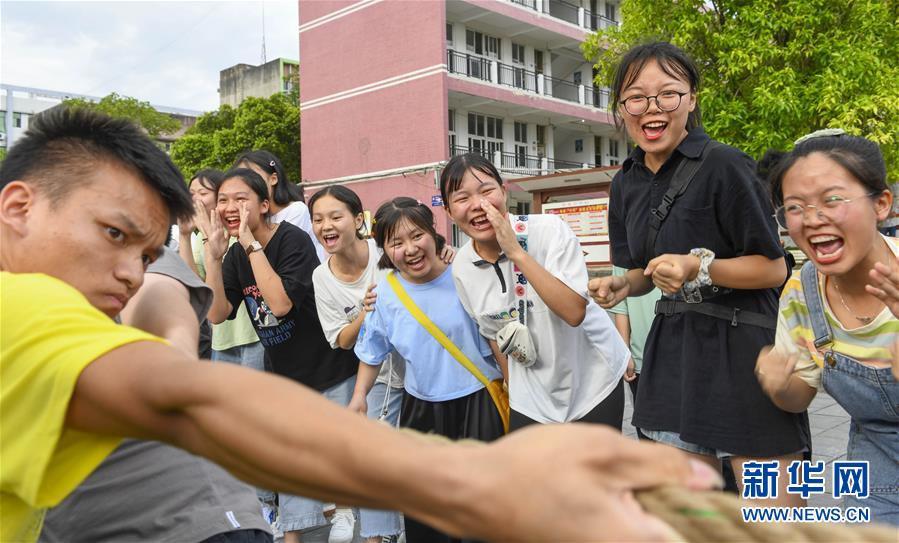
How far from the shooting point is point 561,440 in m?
0.69

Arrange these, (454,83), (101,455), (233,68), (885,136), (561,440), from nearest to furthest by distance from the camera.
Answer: (561,440) < (101,455) < (885,136) < (454,83) < (233,68)

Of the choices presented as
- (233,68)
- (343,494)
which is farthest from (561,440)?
(233,68)

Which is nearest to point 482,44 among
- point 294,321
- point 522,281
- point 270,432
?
point 294,321

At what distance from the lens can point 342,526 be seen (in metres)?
4.11

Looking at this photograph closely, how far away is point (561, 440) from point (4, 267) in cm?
110

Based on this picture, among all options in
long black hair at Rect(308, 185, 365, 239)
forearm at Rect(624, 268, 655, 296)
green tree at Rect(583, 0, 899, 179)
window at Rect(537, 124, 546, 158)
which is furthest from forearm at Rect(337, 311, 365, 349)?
window at Rect(537, 124, 546, 158)

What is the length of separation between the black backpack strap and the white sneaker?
8.48 ft

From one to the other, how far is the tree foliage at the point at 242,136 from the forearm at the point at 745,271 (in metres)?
22.6

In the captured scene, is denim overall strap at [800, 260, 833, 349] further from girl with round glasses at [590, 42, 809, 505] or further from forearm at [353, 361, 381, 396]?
forearm at [353, 361, 381, 396]

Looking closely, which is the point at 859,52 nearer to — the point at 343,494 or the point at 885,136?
the point at 885,136

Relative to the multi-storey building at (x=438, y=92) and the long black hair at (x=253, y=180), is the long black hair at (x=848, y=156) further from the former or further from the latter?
the multi-storey building at (x=438, y=92)

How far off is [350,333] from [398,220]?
28.0 inches

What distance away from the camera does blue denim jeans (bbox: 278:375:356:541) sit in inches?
154

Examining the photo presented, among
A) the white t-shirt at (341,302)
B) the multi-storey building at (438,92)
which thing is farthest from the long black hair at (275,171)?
the multi-storey building at (438,92)
